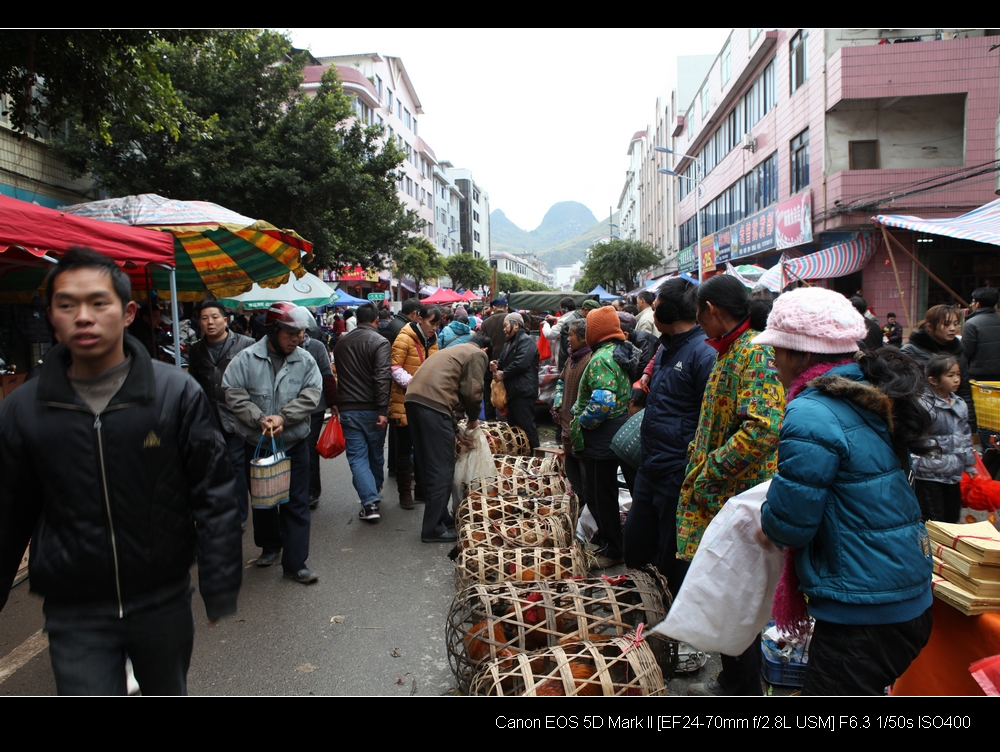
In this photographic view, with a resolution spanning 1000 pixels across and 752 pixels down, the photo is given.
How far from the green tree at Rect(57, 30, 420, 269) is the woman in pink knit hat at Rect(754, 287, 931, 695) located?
13870mm

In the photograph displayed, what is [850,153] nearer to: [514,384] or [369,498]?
[514,384]

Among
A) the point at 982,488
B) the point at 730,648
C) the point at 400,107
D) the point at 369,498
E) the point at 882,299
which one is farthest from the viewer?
the point at 400,107

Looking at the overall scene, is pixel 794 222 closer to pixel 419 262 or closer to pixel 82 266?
pixel 82 266

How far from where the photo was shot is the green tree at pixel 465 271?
2351 inches

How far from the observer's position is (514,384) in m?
7.16

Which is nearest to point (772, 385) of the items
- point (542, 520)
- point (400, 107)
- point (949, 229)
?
point (542, 520)

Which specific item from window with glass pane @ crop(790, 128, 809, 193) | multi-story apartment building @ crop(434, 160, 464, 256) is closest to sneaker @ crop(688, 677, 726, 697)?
window with glass pane @ crop(790, 128, 809, 193)

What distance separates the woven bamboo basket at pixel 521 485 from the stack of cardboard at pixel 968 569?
2.63 meters

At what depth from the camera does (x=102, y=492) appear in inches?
76.8

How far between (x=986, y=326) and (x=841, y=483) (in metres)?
5.40

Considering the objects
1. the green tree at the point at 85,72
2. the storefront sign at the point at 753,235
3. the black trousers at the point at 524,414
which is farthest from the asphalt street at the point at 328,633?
the storefront sign at the point at 753,235

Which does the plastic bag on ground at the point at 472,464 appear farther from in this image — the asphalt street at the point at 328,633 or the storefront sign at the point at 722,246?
the storefront sign at the point at 722,246

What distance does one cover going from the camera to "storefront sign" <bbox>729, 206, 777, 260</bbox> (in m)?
21.2
